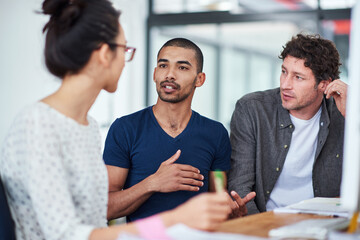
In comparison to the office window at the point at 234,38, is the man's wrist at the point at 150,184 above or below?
below

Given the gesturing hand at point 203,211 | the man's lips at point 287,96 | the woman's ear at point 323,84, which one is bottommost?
the gesturing hand at point 203,211

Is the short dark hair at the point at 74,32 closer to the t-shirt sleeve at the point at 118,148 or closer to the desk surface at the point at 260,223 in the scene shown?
the desk surface at the point at 260,223

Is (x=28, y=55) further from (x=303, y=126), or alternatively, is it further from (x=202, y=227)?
(x=202, y=227)

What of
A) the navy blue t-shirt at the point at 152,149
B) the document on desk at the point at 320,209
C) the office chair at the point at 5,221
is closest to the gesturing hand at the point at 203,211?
the office chair at the point at 5,221

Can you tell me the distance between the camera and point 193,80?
232 cm

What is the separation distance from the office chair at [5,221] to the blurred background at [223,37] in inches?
140

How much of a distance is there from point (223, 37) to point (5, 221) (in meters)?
4.28

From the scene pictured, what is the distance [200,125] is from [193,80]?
0.23m

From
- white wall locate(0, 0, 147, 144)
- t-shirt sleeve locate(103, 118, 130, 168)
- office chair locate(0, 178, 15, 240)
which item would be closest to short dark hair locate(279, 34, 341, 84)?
t-shirt sleeve locate(103, 118, 130, 168)

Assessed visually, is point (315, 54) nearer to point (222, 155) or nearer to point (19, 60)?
point (222, 155)

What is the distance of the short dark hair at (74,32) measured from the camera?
1286 millimetres

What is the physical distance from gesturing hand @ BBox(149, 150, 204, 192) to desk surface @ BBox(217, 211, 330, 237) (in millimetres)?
455

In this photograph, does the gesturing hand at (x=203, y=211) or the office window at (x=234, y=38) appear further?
the office window at (x=234, y=38)

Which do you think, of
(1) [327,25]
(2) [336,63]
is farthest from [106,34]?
(1) [327,25]
